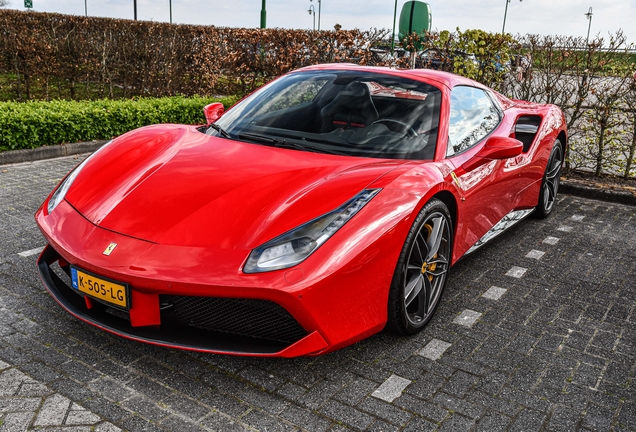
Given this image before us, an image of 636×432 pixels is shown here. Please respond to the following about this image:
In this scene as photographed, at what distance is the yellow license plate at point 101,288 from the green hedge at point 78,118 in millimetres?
5036

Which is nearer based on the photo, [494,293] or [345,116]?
[345,116]

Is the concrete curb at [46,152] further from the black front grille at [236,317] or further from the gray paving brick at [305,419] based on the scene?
the gray paving brick at [305,419]

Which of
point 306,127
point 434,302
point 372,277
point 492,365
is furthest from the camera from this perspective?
point 306,127

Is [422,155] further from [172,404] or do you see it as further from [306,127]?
[172,404]

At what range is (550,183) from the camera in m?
5.82

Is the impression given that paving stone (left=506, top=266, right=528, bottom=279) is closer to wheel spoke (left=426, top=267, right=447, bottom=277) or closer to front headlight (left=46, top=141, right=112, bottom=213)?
wheel spoke (left=426, top=267, right=447, bottom=277)

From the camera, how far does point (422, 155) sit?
347cm

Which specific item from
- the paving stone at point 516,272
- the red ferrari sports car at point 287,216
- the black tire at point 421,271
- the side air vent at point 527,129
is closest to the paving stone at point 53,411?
the red ferrari sports car at point 287,216

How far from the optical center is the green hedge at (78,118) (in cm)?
716

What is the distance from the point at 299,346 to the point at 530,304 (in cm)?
189

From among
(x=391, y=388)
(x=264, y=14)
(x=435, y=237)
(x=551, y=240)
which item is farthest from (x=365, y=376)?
(x=264, y=14)

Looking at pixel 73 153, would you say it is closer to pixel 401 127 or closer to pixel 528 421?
pixel 401 127

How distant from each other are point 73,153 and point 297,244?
606 centimetres

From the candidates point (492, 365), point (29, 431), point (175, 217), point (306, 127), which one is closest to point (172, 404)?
point (29, 431)
